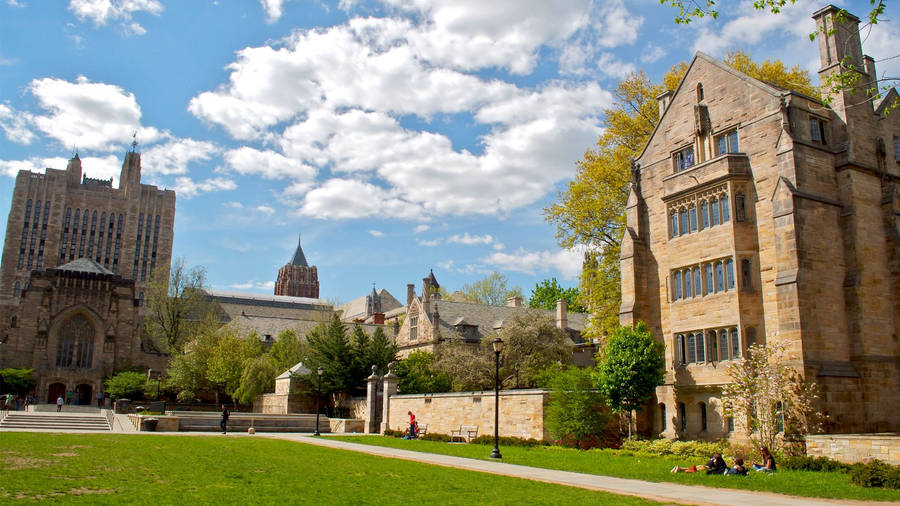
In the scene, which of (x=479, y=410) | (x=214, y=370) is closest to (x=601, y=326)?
(x=479, y=410)

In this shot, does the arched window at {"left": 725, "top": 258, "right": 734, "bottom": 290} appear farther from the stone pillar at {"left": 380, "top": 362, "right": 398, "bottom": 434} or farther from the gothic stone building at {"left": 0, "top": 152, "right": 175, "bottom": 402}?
the gothic stone building at {"left": 0, "top": 152, "right": 175, "bottom": 402}

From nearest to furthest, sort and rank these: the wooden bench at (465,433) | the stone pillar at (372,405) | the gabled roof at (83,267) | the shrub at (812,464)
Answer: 1. the shrub at (812,464)
2. the wooden bench at (465,433)
3. the stone pillar at (372,405)
4. the gabled roof at (83,267)

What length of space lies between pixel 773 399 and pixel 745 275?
5.39 meters

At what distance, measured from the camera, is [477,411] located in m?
30.5

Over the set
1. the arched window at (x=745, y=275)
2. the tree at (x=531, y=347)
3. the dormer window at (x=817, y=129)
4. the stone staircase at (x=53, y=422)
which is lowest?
the stone staircase at (x=53, y=422)

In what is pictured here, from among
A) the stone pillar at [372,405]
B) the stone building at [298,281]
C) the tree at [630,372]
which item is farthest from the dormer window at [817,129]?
the stone building at [298,281]

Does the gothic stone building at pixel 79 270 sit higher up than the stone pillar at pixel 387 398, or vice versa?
the gothic stone building at pixel 79 270

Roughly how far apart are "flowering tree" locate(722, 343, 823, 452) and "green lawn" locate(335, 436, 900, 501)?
7.96 feet

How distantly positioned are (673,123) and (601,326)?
10390mm

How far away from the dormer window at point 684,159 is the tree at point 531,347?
18877mm

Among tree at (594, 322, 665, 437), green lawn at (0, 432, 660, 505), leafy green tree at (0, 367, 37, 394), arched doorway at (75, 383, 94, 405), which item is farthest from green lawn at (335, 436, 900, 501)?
arched doorway at (75, 383, 94, 405)

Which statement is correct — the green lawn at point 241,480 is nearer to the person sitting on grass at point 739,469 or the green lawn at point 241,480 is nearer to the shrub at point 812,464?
the person sitting on grass at point 739,469

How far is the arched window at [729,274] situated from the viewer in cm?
2488

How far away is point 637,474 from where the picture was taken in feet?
55.7
